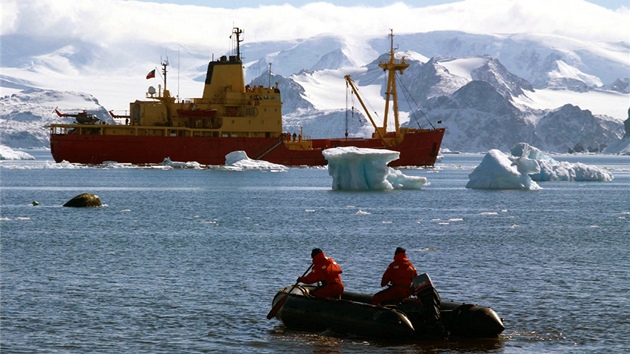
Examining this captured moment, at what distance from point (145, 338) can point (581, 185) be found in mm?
69283

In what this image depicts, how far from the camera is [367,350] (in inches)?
748

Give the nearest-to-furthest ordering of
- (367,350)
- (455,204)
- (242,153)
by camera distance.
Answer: (367,350)
(455,204)
(242,153)

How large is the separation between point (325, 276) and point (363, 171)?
45608 mm

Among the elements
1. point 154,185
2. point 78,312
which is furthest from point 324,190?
point 78,312

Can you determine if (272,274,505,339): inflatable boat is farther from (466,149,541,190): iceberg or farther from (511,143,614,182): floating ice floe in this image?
(511,143,614,182): floating ice floe

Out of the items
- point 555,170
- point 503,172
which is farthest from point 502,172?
point 555,170

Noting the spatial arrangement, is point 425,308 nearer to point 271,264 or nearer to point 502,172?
point 271,264

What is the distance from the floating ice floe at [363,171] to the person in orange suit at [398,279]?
4049 cm

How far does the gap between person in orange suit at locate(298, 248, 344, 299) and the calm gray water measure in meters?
0.93

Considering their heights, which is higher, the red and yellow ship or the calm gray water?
the red and yellow ship

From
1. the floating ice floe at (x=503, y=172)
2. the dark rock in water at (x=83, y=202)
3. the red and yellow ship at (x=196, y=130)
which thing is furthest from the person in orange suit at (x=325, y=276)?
the red and yellow ship at (x=196, y=130)

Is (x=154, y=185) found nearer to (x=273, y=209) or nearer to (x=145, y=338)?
(x=273, y=209)

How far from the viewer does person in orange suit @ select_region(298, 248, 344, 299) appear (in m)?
20.4

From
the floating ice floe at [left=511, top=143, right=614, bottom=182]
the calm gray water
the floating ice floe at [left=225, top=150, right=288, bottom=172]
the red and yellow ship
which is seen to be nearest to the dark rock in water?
the calm gray water
